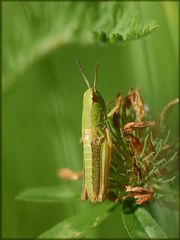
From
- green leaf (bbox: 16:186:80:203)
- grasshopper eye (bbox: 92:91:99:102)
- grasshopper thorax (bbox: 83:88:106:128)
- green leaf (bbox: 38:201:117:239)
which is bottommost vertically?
green leaf (bbox: 38:201:117:239)

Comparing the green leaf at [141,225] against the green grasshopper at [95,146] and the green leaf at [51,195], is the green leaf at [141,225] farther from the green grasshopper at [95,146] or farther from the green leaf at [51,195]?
the green leaf at [51,195]

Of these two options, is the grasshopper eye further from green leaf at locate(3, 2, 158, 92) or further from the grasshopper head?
green leaf at locate(3, 2, 158, 92)

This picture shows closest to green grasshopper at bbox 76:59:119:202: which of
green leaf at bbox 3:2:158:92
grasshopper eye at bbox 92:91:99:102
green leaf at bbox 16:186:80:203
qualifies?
grasshopper eye at bbox 92:91:99:102

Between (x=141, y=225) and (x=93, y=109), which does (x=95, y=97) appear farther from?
(x=141, y=225)

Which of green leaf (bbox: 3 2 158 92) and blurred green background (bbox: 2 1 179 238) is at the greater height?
green leaf (bbox: 3 2 158 92)

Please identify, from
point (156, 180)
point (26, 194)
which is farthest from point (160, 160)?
point (26, 194)

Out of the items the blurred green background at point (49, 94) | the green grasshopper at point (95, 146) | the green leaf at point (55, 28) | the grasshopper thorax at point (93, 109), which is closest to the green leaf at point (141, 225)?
the green grasshopper at point (95, 146)

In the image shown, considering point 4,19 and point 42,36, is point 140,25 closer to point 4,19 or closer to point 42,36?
point 42,36
